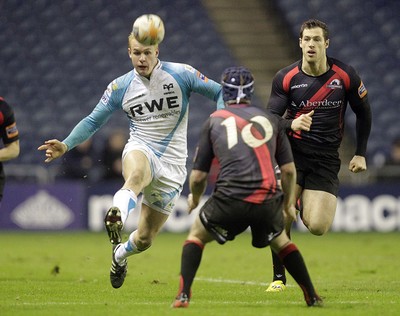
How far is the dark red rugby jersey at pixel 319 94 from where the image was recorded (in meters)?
9.73

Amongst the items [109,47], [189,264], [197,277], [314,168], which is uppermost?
[189,264]

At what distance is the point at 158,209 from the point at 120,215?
1.54 m

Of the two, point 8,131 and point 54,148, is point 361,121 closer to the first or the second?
point 54,148

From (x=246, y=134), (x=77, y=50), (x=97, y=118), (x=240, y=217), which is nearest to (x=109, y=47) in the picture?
(x=77, y=50)

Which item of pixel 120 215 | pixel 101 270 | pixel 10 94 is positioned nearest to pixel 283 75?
pixel 120 215

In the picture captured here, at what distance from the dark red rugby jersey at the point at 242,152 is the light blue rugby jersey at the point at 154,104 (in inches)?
83.7

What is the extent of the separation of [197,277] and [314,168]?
8.54 feet

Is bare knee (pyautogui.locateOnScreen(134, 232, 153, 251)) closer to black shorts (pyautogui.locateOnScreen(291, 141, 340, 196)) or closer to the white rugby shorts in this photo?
the white rugby shorts

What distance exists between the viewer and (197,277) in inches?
463

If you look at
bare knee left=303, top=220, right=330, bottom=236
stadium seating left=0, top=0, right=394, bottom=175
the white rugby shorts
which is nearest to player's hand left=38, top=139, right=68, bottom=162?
the white rugby shorts

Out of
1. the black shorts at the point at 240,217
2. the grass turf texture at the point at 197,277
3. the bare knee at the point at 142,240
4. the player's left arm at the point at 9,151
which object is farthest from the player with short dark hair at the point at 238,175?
the player's left arm at the point at 9,151

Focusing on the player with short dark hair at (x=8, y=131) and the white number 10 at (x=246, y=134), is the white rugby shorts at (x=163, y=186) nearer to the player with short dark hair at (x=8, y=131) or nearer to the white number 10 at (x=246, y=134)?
the player with short dark hair at (x=8, y=131)

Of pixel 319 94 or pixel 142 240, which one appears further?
pixel 319 94

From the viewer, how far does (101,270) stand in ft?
41.5
